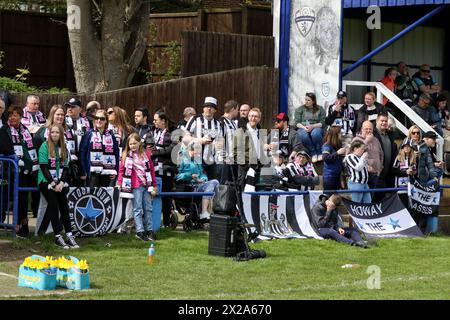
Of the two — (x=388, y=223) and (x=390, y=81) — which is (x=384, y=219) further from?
(x=390, y=81)

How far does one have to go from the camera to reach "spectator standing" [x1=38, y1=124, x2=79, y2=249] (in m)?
15.7

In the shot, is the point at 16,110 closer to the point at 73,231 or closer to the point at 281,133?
the point at 73,231

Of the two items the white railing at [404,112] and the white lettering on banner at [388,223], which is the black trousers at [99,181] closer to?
the white lettering on banner at [388,223]

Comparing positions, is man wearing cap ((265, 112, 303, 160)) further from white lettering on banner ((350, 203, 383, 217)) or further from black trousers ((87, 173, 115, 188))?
black trousers ((87, 173, 115, 188))

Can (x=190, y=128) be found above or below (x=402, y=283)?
above

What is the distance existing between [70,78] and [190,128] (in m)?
8.99

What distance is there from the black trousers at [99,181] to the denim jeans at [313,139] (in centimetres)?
491

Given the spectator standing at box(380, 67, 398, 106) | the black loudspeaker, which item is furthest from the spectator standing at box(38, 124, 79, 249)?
the spectator standing at box(380, 67, 398, 106)

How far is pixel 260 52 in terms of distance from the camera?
78.4 feet

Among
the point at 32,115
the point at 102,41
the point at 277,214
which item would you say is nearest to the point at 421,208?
the point at 277,214

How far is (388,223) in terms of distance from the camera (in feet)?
62.3
